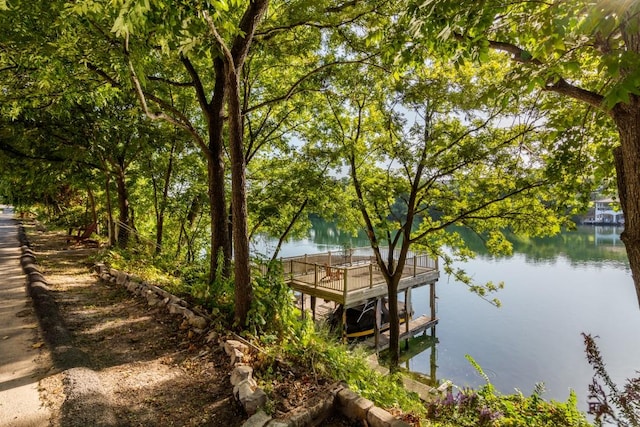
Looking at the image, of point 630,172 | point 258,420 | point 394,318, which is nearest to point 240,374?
point 258,420

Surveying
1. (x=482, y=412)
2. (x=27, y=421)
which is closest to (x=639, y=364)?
(x=482, y=412)

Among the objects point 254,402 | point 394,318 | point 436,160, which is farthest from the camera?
point 394,318

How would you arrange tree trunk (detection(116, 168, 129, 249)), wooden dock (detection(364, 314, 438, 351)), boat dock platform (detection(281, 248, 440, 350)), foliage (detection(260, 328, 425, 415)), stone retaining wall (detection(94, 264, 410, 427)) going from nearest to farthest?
stone retaining wall (detection(94, 264, 410, 427)) < foliage (detection(260, 328, 425, 415)) < tree trunk (detection(116, 168, 129, 249)) < boat dock platform (detection(281, 248, 440, 350)) < wooden dock (detection(364, 314, 438, 351))

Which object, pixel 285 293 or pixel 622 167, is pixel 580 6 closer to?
pixel 622 167

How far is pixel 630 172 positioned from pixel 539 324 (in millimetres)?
15678

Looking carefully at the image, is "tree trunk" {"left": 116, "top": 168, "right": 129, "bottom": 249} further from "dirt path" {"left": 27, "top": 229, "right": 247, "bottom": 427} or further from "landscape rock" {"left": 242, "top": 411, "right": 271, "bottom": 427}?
"landscape rock" {"left": 242, "top": 411, "right": 271, "bottom": 427}

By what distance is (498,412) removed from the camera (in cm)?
314

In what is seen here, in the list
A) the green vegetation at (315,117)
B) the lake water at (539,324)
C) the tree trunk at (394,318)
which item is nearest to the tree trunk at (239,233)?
the green vegetation at (315,117)

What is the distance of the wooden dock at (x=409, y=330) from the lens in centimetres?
1277

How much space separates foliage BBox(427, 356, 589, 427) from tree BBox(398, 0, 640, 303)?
5.46 ft

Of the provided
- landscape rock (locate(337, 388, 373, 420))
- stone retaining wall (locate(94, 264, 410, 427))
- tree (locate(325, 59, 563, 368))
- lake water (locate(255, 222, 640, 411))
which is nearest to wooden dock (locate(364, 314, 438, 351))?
lake water (locate(255, 222, 640, 411))

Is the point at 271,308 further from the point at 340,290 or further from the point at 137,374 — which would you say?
the point at 340,290

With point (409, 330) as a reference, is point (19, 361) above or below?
above

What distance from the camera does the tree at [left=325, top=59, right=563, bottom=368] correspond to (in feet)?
23.5
